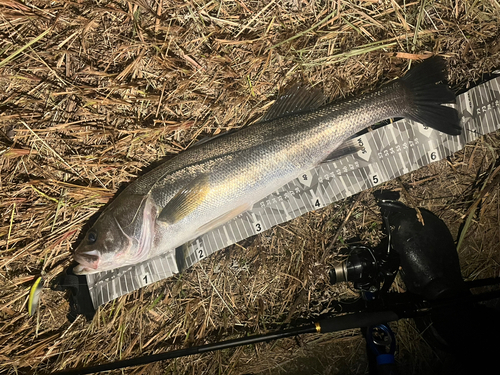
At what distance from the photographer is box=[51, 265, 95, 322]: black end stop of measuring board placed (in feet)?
9.26

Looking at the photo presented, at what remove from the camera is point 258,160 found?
249 centimetres

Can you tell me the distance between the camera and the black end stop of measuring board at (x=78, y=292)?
111 inches

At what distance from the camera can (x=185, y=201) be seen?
2439 mm

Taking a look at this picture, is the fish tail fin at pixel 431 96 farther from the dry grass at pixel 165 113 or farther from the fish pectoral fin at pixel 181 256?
the fish pectoral fin at pixel 181 256

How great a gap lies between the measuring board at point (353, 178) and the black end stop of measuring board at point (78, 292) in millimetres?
75

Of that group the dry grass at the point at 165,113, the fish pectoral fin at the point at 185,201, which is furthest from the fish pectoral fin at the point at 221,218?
the dry grass at the point at 165,113

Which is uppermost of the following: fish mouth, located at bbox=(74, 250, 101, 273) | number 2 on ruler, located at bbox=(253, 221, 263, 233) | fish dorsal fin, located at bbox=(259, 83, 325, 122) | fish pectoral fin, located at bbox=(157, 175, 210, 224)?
fish dorsal fin, located at bbox=(259, 83, 325, 122)

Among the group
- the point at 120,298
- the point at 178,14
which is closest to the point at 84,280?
the point at 120,298

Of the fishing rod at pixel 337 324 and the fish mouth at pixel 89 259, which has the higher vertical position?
the fish mouth at pixel 89 259

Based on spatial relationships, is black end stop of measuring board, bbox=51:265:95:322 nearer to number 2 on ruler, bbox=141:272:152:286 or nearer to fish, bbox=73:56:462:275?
fish, bbox=73:56:462:275

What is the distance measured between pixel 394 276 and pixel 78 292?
9.88 ft

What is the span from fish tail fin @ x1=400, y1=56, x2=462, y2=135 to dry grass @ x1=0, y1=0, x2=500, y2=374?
28 centimetres

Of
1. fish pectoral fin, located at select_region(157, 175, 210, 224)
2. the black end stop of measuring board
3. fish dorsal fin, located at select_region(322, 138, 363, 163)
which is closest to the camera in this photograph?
fish pectoral fin, located at select_region(157, 175, 210, 224)

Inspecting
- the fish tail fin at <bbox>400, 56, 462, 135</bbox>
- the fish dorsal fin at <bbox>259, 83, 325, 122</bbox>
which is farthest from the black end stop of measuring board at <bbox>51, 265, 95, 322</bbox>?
the fish tail fin at <bbox>400, 56, 462, 135</bbox>
